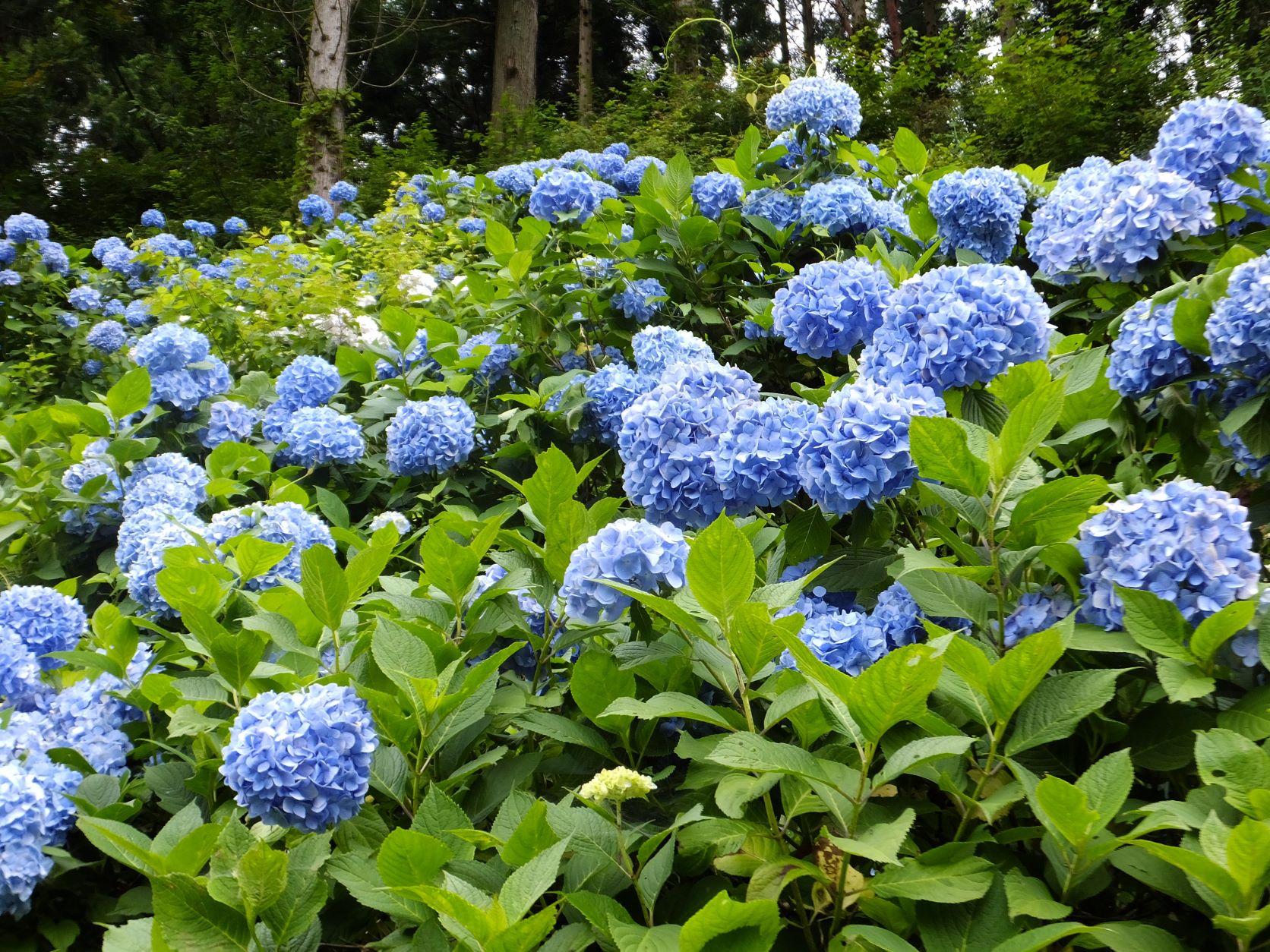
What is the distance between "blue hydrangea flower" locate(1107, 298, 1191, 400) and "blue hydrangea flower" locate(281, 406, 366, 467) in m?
2.30

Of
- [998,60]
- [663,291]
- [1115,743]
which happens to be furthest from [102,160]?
[1115,743]

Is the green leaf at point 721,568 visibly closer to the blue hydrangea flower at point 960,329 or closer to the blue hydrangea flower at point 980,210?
the blue hydrangea flower at point 960,329

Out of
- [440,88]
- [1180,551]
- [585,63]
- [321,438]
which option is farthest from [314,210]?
[440,88]

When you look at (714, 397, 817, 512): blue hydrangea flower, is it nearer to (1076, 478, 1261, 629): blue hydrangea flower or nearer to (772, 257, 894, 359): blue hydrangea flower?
(1076, 478, 1261, 629): blue hydrangea flower

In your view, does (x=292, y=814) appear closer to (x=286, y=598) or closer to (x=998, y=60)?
(x=286, y=598)

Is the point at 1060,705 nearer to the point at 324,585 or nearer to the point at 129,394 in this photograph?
the point at 324,585

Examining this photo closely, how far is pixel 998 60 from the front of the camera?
12055mm

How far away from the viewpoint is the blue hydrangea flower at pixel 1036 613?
47.1 inches

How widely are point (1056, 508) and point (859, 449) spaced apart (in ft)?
0.82

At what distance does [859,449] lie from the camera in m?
1.29

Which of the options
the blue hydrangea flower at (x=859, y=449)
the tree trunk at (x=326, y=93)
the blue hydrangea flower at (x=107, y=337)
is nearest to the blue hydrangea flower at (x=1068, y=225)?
the blue hydrangea flower at (x=859, y=449)

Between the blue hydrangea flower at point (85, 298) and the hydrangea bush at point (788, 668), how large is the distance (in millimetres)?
4830

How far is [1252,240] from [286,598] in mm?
1907

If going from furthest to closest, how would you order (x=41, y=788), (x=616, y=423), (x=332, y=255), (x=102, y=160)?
(x=102, y=160)
(x=332, y=255)
(x=616, y=423)
(x=41, y=788)
